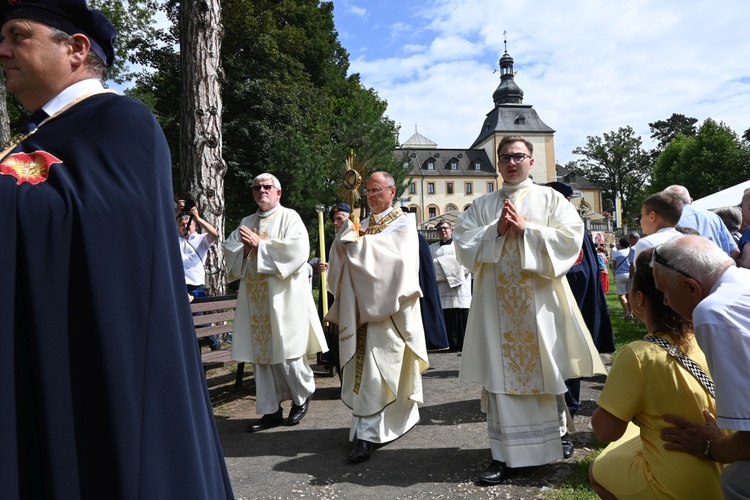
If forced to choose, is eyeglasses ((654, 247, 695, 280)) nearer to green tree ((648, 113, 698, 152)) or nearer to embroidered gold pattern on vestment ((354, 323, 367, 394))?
embroidered gold pattern on vestment ((354, 323, 367, 394))

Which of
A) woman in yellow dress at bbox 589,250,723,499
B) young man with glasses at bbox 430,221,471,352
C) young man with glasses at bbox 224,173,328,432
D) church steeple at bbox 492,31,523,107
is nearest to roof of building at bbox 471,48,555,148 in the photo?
church steeple at bbox 492,31,523,107

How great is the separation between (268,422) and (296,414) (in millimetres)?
274

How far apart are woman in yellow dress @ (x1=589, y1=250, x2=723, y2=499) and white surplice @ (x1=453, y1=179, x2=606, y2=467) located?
1299 millimetres

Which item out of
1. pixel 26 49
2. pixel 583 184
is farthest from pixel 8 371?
pixel 583 184

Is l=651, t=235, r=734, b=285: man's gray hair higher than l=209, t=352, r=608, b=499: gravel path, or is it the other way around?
l=651, t=235, r=734, b=285: man's gray hair

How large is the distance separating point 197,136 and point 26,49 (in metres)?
6.78

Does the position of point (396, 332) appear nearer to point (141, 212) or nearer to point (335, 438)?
point (335, 438)

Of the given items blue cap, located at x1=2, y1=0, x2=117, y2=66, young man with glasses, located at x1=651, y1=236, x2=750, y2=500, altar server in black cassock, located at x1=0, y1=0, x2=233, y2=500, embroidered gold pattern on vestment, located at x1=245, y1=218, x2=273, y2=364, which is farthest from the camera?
embroidered gold pattern on vestment, located at x1=245, y1=218, x2=273, y2=364

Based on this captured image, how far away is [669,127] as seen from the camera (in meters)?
84.4

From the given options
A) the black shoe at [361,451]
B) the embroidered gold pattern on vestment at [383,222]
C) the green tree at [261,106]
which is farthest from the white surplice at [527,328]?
the green tree at [261,106]

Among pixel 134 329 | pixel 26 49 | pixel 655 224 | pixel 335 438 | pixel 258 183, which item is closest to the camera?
pixel 134 329

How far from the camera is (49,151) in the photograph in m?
1.62

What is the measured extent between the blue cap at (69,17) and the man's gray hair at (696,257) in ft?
6.84

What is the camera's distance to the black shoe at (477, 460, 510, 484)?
4008mm
